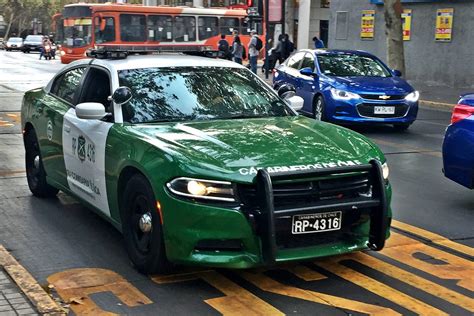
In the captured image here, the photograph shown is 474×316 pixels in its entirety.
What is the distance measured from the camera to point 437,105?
19.0 meters

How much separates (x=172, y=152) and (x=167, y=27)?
96.3 feet

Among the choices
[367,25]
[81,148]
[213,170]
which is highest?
[367,25]

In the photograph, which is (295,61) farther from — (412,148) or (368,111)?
(412,148)

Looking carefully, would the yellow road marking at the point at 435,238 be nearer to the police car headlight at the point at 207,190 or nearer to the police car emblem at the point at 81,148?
the police car headlight at the point at 207,190

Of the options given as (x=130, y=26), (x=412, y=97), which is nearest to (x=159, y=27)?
(x=130, y=26)

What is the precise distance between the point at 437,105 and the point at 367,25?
9896 mm

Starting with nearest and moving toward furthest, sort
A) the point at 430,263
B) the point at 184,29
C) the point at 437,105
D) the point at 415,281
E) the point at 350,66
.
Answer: the point at 415,281, the point at 430,263, the point at 350,66, the point at 437,105, the point at 184,29

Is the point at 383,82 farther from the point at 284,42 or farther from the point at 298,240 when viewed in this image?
the point at 284,42

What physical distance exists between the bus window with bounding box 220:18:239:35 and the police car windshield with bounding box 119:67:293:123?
30238 mm

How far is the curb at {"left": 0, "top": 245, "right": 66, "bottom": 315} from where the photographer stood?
14.3 feet

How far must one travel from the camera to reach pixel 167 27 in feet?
110

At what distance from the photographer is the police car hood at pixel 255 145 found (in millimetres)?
4730

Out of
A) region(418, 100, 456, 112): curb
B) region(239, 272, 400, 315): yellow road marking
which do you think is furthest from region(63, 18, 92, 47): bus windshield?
region(239, 272, 400, 315): yellow road marking

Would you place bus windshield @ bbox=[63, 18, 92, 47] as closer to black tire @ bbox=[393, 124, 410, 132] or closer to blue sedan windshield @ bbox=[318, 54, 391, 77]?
blue sedan windshield @ bbox=[318, 54, 391, 77]
